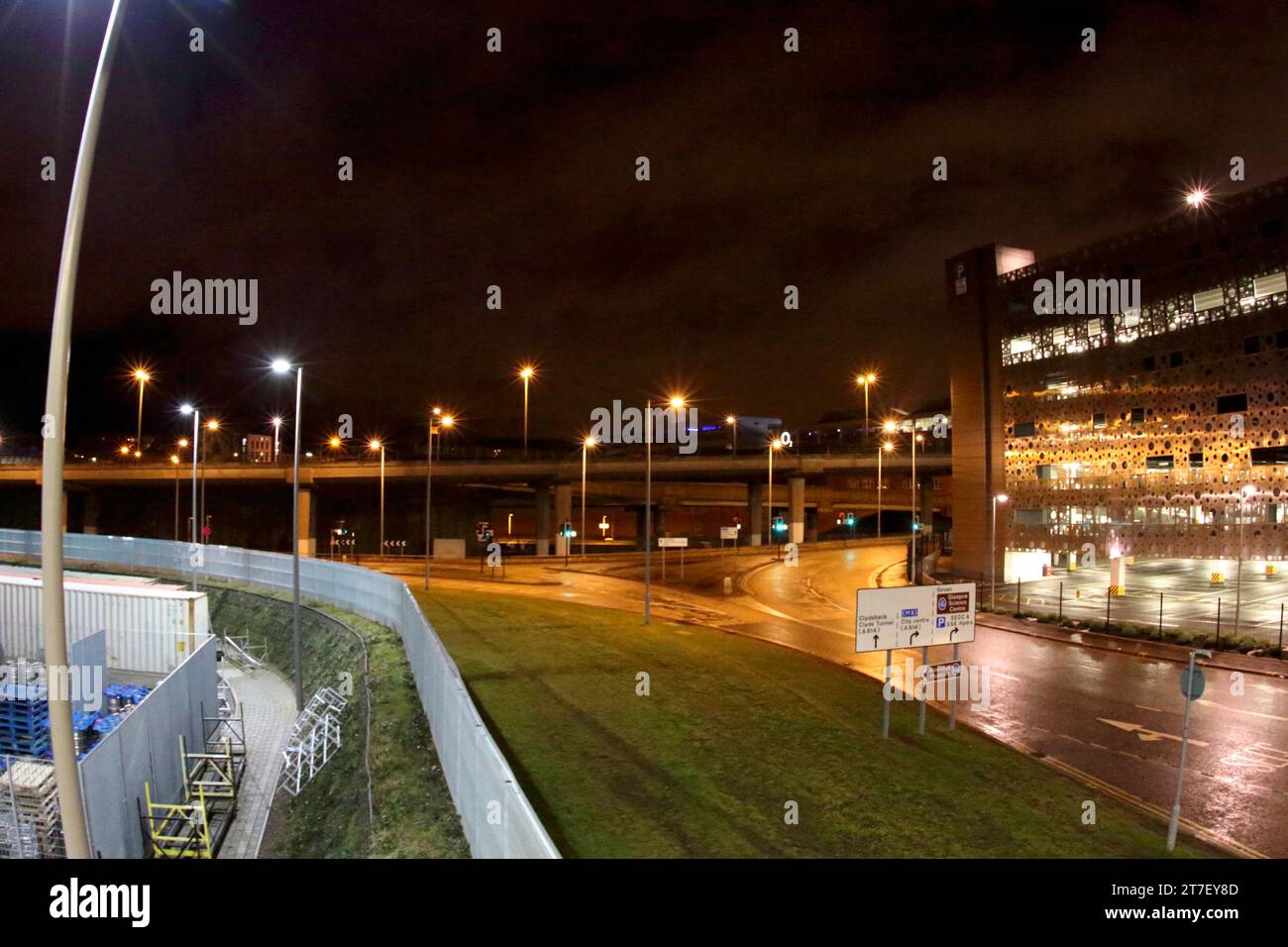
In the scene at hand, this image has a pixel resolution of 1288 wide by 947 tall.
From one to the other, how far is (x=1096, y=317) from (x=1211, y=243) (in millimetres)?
6618

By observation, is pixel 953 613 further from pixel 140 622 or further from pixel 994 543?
pixel 994 543

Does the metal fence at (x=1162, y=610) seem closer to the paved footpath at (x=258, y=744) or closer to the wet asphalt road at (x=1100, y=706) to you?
the wet asphalt road at (x=1100, y=706)

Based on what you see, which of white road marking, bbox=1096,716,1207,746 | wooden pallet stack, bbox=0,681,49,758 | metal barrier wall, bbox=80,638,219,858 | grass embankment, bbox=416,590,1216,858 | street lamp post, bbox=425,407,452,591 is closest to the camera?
grass embankment, bbox=416,590,1216,858

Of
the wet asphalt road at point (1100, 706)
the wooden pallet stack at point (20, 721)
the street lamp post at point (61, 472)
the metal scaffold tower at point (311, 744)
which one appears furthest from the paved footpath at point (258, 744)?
the wet asphalt road at point (1100, 706)

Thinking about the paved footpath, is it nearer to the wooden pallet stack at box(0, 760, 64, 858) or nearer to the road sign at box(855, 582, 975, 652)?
the wooden pallet stack at box(0, 760, 64, 858)

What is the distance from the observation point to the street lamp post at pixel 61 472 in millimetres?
6551

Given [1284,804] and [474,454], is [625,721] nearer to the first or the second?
[1284,804]

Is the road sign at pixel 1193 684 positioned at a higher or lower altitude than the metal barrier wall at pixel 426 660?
higher

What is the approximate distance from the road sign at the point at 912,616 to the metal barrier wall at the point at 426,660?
7.62 metres

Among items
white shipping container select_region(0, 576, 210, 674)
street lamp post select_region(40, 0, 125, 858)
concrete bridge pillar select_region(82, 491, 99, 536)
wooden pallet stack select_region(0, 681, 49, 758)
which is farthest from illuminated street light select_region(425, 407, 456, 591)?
concrete bridge pillar select_region(82, 491, 99, 536)

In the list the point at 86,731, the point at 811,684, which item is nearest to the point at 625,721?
the point at 811,684

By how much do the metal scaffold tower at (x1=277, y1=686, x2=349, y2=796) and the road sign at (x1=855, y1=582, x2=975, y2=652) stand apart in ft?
38.3

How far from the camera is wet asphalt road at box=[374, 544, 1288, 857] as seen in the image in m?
13.0

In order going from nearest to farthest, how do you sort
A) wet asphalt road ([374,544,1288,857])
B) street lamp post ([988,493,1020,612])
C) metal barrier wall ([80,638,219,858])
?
metal barrier wall ([80,638,219,858])
wet asphalt road ([374,544,1288,857])
street lamp post ([988,493,1020,612])
